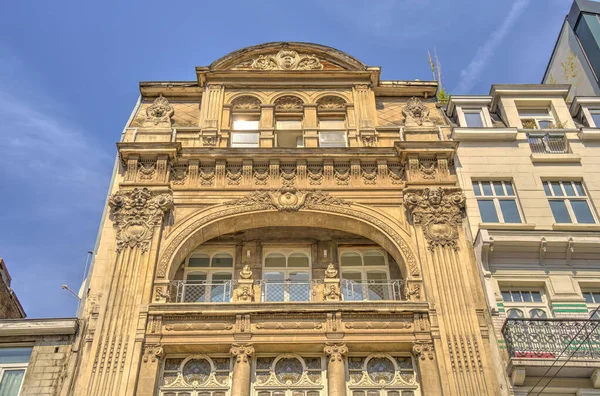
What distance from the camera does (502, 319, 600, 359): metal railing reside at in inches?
613

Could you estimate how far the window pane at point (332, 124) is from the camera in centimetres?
2300

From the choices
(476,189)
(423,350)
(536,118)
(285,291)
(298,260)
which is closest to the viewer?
(423,350)

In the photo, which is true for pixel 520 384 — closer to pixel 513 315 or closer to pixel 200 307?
pixel 513 315

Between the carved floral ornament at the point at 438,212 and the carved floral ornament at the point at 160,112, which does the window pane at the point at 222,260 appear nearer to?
Result: the carved floral ornament at the point at 160,112

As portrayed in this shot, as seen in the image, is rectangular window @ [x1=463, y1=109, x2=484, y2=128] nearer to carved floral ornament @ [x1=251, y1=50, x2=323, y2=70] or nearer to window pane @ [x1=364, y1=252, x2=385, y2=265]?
carved floral ornament @ [x1=251, y1=50, x2=323, y2=70]

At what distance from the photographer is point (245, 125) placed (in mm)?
23031

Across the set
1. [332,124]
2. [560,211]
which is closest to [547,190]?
[560,211]

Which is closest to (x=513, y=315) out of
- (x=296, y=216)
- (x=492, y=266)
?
(x=492, y=266)

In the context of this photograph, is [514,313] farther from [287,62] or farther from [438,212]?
[287,62]

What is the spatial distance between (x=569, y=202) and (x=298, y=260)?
909cm

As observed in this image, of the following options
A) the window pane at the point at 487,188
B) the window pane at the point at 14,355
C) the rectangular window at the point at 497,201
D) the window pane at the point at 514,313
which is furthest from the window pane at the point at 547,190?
the window pane at the point at 14,355

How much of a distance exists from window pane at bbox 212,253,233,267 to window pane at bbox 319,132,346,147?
17.8ft

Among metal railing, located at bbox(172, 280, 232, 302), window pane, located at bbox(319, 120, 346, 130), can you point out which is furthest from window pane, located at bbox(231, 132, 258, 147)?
metal railing, located at bbox(172, 280, 232, 302)

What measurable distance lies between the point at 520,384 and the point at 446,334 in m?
2.18
